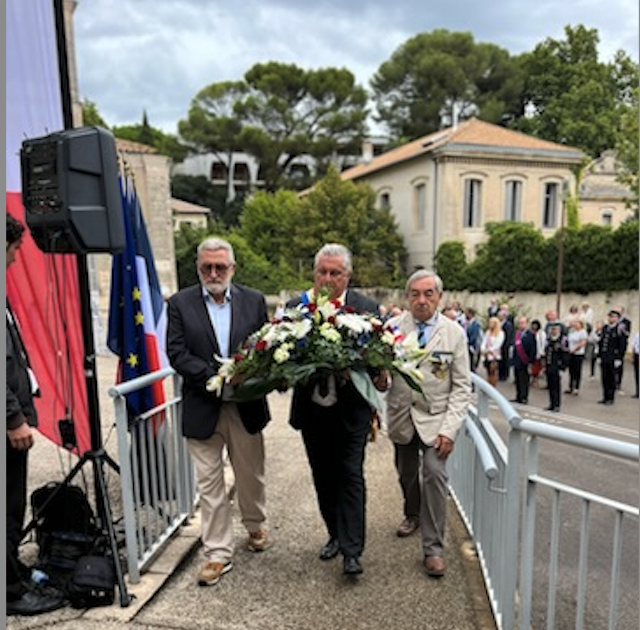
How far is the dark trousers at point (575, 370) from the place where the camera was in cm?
1245

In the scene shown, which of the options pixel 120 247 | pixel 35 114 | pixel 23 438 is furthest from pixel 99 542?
pixel 35 114

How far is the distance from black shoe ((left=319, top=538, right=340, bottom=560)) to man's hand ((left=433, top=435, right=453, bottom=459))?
90 centimetres

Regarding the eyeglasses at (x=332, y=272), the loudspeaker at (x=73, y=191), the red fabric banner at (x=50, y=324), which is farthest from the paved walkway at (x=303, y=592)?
the loudspeaker at (x=73, y=191)

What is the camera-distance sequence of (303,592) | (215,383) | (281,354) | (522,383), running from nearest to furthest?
1. (281,354)
2. (215,383)
3. (303,592)
4. (522,383)

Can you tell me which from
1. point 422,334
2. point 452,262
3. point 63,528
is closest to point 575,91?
point 452,262

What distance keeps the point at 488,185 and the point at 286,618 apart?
2991 centimetres

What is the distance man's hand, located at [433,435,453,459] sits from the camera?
11.0ft

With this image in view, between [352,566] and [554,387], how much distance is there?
8244mm

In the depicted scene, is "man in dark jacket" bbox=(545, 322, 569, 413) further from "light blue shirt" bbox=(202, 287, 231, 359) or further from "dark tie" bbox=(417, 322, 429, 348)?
"light blue shirt" bbox=(202, 287, 231, 359)

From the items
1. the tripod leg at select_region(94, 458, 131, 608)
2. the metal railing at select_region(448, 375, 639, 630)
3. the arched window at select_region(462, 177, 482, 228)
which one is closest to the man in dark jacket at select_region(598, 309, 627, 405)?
the metal railing at select_region(448, 375, 639, 630)

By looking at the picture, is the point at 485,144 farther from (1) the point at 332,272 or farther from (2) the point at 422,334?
(1) the point at 332,272

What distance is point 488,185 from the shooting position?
100ft

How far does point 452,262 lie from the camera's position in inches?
1145

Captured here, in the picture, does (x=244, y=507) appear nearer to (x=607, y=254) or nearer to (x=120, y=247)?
(x=120, y=247)
